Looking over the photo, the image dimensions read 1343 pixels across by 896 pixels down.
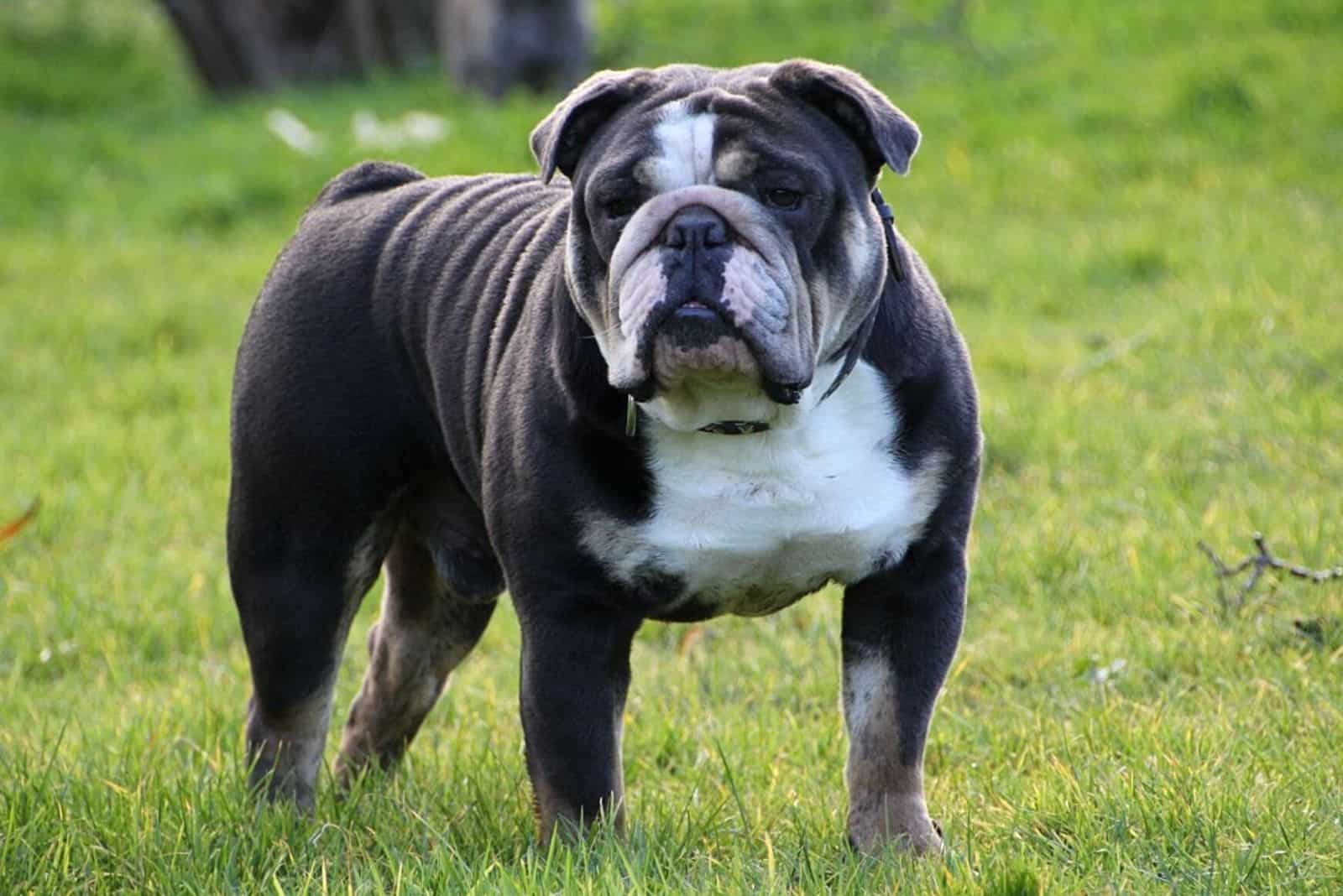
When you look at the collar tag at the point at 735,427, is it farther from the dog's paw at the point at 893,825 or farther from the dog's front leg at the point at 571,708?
the dog's paw at the point at 893,825

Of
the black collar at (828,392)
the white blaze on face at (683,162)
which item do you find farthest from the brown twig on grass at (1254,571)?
the white blaze on face at (683,162)

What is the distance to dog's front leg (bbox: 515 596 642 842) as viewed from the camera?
3.73 m

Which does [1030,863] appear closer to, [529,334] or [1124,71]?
[529,334]

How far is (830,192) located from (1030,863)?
1268 millimetres

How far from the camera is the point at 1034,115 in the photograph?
1132 cm

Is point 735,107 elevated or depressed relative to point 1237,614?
elevated

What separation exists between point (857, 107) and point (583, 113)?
54 centimetres

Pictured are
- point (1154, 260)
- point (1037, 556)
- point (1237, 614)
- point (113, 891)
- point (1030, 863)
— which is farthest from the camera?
point (1154, 260)

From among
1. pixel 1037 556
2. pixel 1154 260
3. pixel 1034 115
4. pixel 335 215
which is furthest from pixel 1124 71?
pixel 335 215

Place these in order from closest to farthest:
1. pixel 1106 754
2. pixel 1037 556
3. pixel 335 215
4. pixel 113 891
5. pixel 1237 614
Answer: pixel 113 891, pixel 1106 754, pixel 335 215, pixel 1237 614, pixel 1037 556

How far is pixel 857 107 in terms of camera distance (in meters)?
3.68

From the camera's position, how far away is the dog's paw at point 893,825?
3832 millimetres

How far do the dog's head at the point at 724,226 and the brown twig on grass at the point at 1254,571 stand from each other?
1.90 m

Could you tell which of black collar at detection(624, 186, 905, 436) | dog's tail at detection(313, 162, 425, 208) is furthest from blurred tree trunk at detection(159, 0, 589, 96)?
black collar at detection(624, 186, 905, 436)
